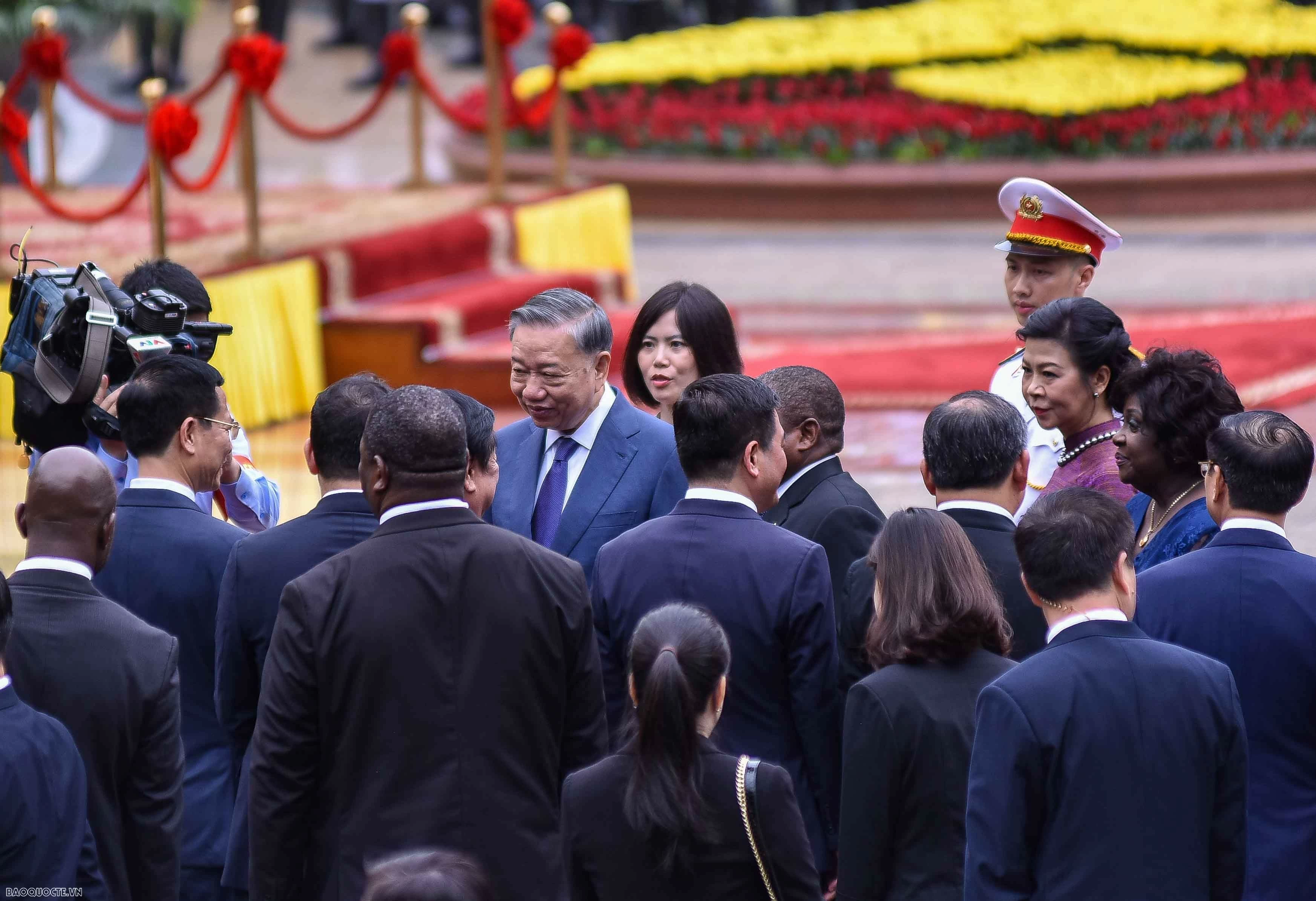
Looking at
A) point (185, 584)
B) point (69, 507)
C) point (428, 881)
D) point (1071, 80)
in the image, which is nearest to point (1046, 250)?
point (185, 584)

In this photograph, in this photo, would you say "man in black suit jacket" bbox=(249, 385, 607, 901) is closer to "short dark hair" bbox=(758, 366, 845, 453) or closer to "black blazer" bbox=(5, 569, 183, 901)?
"black blazer" bbox=(5, 569, 183, 901)

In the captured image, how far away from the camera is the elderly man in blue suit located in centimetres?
446

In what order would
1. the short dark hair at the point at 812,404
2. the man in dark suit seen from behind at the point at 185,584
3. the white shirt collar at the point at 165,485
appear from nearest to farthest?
the man in dark suit seen from behind at the point at 185,584, the white shirt collar at the point at 165,485, the short dark hair at the point at 812,404

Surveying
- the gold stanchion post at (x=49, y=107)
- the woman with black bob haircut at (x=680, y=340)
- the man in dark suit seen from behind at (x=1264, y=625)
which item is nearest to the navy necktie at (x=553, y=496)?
the woman with black bob haircut at (x=680, y=340)

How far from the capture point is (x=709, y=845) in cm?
285

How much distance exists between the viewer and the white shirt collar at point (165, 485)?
4008 mm

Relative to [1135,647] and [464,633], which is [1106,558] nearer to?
[1135,647]

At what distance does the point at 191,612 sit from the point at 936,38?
15769mm

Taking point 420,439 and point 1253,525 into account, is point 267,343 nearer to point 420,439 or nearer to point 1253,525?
point 420,439

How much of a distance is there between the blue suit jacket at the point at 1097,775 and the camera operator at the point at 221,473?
229 centimetres

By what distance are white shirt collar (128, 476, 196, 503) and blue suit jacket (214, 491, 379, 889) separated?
1.16ft

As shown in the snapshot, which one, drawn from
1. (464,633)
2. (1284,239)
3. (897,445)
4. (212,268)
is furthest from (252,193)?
(1284,239)

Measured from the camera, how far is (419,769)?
322cm

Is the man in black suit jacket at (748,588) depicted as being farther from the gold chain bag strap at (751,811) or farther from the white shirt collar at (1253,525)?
the white shirt collar at (1253,525)
